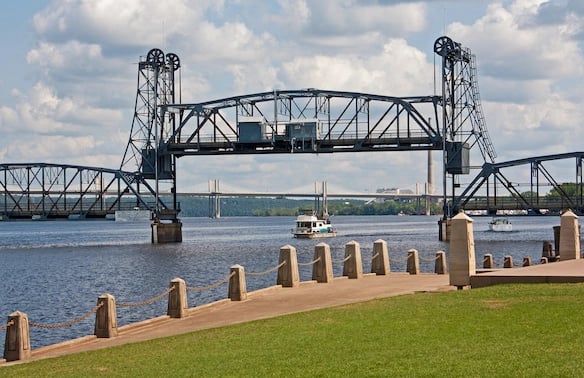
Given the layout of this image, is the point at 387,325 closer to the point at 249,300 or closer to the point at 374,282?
the point at 249,300

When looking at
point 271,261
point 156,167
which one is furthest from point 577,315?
point 156,167

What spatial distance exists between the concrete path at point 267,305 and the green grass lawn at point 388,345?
2406 mm

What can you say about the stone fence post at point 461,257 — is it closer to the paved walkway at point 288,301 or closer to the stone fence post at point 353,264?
the paved walkway at point 288,301

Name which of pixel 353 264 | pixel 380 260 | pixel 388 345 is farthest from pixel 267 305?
pixel 388 345

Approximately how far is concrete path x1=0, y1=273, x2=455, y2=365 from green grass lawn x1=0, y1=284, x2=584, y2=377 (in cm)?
241

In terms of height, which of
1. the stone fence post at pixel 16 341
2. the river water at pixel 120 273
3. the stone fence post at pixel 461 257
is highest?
the stone fence post at pixel 461 257

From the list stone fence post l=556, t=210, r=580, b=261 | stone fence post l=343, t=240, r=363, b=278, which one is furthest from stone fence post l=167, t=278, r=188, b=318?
stone fence post l=556, t=210, r=580, b=261

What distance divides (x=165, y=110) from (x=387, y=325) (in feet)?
365

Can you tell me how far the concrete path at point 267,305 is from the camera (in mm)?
29294

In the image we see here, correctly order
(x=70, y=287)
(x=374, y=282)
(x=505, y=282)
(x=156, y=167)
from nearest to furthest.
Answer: (x=505, y=282) → (x=374, y=282) → (x=70, y=287) → (x=156, y=167)

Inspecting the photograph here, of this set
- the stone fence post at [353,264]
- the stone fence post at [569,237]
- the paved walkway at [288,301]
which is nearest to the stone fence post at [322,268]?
the paved walkway at [288,301]

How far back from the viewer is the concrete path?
2929 cm

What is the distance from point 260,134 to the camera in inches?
4806

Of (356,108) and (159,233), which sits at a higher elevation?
(356,108)
